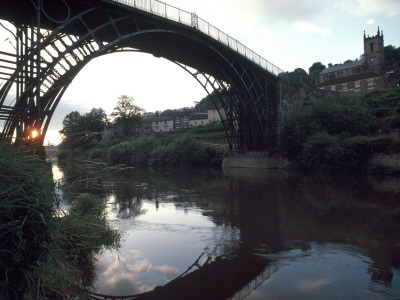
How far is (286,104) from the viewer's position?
119 feet

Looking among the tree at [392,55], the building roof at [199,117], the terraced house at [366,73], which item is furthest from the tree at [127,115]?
the tree at [392,55]

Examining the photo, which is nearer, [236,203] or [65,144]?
[65,144]

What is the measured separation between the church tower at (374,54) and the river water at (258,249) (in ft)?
207

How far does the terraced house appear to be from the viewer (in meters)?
61.4

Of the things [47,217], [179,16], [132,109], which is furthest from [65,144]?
[132,109]

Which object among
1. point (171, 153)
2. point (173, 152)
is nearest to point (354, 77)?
point (173, 152)

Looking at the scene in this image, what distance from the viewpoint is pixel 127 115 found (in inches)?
3172

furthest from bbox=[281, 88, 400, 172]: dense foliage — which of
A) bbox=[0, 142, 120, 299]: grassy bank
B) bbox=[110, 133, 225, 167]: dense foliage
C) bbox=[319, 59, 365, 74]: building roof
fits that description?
bbox=[319, 59, 365, 74]: building roof

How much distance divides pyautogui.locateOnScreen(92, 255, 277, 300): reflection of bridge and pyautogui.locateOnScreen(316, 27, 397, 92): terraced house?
64.0 metres

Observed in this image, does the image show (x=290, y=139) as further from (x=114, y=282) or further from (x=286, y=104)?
(x=114, y=282)

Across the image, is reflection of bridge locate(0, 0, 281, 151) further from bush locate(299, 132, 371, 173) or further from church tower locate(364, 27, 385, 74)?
church tower locate(364, 27, 385, 74)

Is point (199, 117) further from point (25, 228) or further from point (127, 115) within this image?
point (25, 228)

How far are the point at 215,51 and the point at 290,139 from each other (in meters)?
12.3

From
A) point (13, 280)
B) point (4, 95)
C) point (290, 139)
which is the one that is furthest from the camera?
point (290, 139)
